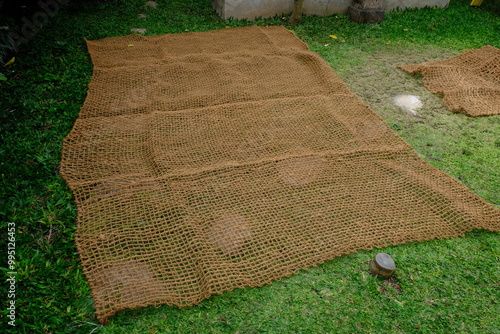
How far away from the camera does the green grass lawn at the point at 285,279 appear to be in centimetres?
155

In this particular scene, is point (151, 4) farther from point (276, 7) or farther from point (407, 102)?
point (407, 102)

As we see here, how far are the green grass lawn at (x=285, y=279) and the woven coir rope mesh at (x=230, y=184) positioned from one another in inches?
3.0

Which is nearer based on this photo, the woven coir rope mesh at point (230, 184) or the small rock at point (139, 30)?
the woven coir rope mesh at point (230, 184)

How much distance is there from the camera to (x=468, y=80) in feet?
11.3

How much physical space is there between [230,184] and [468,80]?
2.81 m

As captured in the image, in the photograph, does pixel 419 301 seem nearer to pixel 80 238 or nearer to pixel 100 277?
pixel 100 277

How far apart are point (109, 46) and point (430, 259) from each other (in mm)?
3650

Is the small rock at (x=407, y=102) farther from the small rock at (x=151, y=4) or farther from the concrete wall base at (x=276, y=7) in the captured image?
the small rock at (x=151, y=4)

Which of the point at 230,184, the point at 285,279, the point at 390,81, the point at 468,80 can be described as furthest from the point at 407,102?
the point at 285,279

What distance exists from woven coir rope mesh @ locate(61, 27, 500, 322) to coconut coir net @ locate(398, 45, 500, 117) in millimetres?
940

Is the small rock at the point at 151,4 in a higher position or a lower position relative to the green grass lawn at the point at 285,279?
higher

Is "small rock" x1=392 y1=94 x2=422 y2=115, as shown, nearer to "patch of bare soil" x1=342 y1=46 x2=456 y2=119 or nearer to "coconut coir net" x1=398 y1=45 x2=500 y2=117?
"patch of bare soil" x1=342 y1=46 x2=456 y2=119

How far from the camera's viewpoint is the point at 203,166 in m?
2.32

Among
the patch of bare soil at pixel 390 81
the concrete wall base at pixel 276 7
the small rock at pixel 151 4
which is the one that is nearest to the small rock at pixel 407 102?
the patch of bare soil at pixel 390 81
